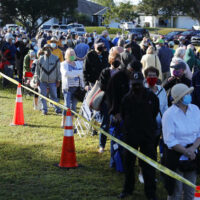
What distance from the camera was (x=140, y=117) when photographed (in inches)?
246

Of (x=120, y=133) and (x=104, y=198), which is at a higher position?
(x=120, y=133)

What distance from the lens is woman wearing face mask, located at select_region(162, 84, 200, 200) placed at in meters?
5.64

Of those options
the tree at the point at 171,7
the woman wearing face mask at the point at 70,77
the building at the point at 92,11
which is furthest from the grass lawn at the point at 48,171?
the building at the point at 92,11

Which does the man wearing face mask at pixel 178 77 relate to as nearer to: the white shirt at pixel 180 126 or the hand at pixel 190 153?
the white shirt at pixel 180 126

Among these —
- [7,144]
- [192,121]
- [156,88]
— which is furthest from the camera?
[7,144]

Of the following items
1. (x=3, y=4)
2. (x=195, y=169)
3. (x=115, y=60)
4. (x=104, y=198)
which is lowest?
(x=104, y=198)

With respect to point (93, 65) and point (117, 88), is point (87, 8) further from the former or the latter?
point (117, 88)

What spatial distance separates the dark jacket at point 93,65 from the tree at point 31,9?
165 ft

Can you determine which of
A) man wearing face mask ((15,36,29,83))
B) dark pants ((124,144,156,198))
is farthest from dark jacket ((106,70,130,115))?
man wearing face mask ((15,36,29,83))

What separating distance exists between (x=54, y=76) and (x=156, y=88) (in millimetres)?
5550

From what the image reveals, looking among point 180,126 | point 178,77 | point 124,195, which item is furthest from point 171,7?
point 180,126

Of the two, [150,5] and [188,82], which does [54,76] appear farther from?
[150,5]

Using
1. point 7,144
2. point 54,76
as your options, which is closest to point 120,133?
point 7,144

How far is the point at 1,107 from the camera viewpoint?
14242 millimetres
